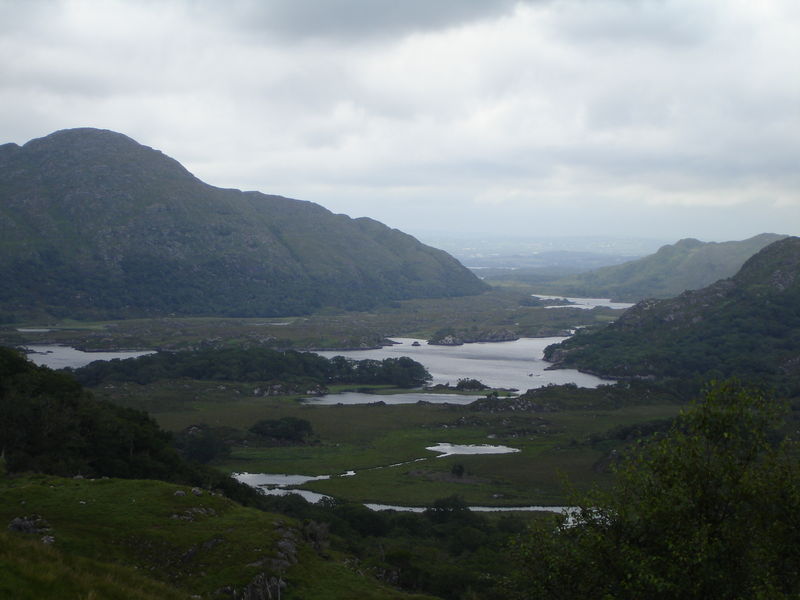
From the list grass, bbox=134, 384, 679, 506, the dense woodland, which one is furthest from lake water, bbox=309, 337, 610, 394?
the dense woodland

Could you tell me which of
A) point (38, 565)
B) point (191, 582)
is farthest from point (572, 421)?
point (38, 565)

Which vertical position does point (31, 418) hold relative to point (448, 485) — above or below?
above

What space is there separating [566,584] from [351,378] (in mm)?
136231

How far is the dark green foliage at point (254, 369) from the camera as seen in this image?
14088cm

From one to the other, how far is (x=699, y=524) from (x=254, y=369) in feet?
443

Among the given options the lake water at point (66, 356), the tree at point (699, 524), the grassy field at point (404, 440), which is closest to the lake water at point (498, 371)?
the grassy field at point (404, 440)

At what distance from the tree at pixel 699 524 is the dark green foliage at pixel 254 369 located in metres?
124

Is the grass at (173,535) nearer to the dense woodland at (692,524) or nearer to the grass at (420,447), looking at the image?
the dense woodland at (692,524)

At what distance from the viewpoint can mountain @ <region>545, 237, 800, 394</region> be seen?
149625 millimetres

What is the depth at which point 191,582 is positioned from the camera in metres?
31.7

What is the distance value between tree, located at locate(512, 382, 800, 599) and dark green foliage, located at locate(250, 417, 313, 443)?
77933 mm

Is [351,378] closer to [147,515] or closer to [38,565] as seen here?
[147,515]

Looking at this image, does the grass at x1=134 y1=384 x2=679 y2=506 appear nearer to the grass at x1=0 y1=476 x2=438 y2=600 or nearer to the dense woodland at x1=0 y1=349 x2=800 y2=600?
the grass at x1=0 y1=476 x2=438 y2=600

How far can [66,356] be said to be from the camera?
16800 cm
